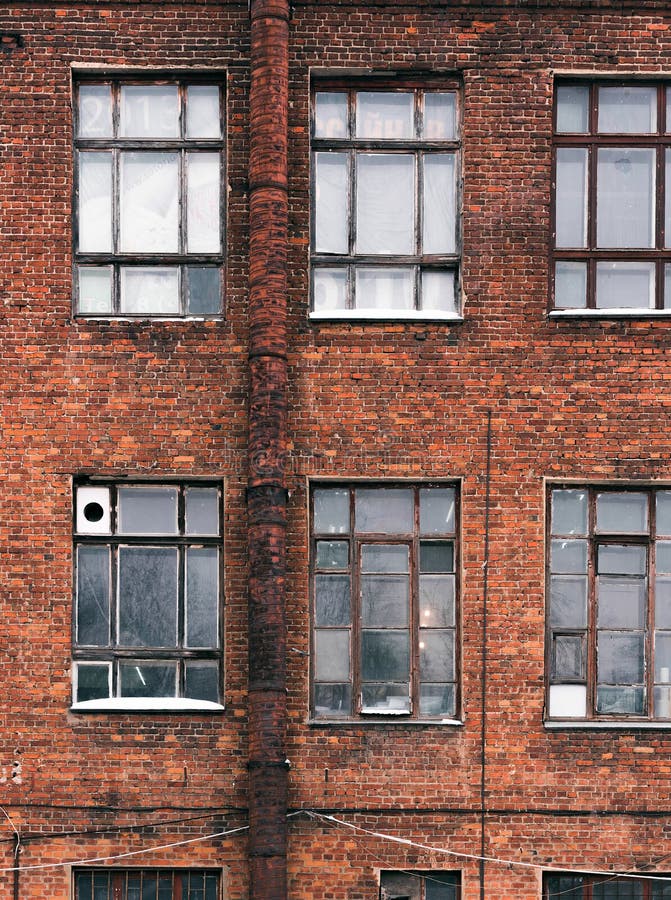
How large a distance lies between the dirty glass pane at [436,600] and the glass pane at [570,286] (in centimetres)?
281

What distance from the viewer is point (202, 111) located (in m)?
10.6

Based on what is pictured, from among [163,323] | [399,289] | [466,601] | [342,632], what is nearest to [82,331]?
[163,323]

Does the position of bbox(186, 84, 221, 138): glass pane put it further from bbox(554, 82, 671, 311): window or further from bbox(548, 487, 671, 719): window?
bbox(548, 487, 671, 719): window

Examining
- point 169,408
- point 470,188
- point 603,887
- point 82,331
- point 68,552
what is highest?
point 470,188

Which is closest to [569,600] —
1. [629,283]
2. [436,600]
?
[436,600]

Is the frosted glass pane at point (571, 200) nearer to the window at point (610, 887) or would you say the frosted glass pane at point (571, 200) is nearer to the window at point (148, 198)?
the window at point (148, 198)

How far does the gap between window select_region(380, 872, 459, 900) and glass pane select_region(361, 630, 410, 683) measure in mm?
1753

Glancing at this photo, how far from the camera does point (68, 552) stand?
10258 millimetres

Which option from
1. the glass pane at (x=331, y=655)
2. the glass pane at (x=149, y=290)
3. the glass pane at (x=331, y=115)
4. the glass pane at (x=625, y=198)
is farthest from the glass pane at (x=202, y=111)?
the glass pane at (x=331, y=655)

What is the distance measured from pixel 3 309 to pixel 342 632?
14.2 feet

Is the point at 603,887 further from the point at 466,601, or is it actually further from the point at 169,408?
the point at 169,408

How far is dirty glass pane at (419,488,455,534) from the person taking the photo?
10383 mm

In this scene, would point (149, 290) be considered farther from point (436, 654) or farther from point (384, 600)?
point (436, 654)

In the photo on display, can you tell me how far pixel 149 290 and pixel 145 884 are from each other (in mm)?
5453
